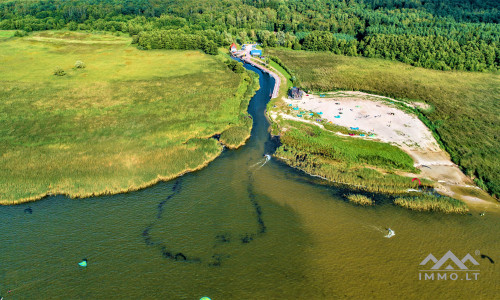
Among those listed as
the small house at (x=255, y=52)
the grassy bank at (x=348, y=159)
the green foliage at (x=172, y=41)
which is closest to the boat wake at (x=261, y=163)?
the grassy bank at (x=348, y=159)

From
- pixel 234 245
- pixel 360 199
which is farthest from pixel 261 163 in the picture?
pixel 234 245

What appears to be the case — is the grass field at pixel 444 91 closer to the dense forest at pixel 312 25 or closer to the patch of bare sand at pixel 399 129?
the patch of bare sand at pixel 399 129

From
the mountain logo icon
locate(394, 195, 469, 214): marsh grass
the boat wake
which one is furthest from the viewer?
the boat wake

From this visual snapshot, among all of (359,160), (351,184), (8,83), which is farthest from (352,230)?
(8,83)

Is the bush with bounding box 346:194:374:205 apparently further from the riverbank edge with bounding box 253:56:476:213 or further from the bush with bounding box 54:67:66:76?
the bush with bounding box 54:67:66:76
